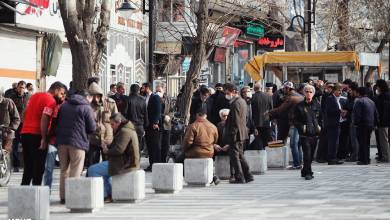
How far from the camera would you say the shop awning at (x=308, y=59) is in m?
34.4

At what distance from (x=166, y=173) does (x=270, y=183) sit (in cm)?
305

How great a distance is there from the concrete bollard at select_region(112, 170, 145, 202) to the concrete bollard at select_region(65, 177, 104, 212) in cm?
139

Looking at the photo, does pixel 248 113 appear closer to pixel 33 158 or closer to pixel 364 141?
pixel 364 141

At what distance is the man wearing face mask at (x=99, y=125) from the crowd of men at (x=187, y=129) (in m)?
0.02

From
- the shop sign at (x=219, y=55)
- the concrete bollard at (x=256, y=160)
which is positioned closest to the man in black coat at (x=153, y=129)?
the concrete bollard at (x=256, y=160)

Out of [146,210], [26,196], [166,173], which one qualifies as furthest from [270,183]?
[26,196]

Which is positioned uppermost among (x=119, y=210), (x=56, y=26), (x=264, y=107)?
(x=56, y=26)

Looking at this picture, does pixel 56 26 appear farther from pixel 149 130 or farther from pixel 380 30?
pixel 380 30

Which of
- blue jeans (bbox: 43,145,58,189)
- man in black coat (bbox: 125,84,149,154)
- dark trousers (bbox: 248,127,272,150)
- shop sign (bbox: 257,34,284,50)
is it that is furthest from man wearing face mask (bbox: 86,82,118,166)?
shop sign (bbox: 257,34,284,50)

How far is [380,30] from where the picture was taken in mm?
56469

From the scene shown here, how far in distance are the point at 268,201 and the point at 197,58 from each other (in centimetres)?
1244

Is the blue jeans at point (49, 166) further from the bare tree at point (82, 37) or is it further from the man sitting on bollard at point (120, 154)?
the bare tree at point (82, 37)

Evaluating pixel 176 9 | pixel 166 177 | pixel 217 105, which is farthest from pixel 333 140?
pixel 176 9

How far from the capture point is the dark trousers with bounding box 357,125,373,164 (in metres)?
26.1
